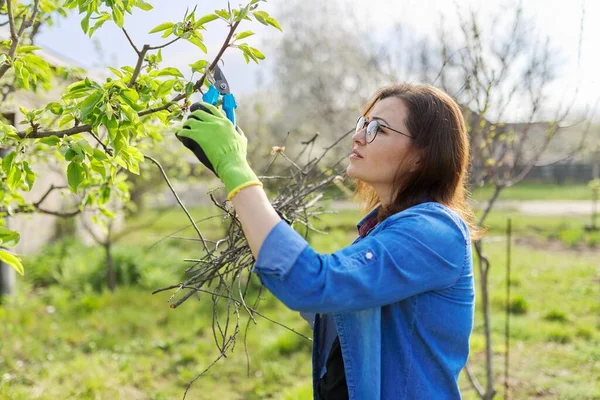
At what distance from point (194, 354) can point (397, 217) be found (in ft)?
13.8

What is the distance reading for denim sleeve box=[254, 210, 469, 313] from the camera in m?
1.22

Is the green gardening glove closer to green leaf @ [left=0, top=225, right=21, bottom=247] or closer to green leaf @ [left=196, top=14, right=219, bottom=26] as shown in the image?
green leaf @ [left=196, top=14, right=219, bottom=26]

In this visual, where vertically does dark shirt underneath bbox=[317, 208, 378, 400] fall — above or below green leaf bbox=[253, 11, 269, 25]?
below

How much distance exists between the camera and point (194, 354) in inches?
205

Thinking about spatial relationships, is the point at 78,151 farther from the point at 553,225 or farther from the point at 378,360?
the point at 553,225

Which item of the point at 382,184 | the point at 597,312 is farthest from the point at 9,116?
the point at 597,312

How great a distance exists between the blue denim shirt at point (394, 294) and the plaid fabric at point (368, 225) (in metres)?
0.33

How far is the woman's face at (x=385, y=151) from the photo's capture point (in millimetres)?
1584

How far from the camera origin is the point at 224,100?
164 centimetres

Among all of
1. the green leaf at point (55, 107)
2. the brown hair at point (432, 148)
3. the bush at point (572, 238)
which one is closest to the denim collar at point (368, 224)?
the brown hair at point (432, 148)

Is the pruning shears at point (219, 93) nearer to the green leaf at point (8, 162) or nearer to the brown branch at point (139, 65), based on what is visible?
the brown branch at point (139, 65)

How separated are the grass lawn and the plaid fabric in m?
2.10

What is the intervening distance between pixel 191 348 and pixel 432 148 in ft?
14.2

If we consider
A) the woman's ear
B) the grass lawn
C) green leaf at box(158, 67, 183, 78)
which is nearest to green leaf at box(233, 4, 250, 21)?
green leaf at box(158, 67, 183, 78)
